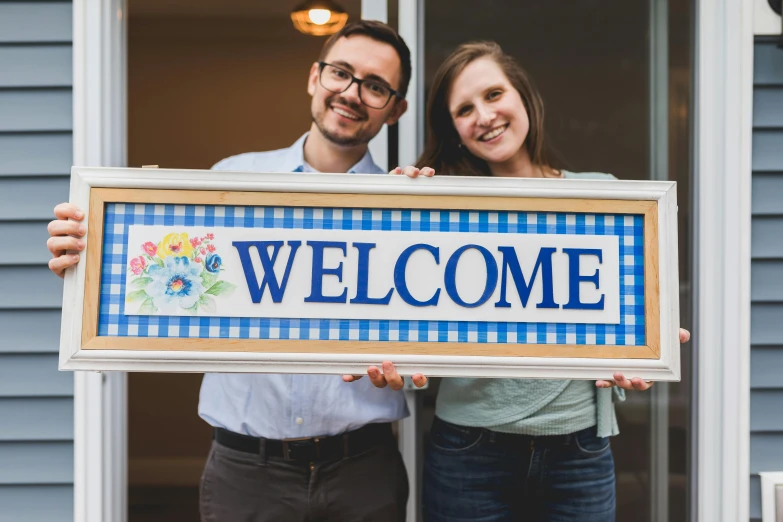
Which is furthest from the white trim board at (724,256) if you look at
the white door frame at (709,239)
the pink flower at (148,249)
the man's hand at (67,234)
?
the man's hand at (67,234)

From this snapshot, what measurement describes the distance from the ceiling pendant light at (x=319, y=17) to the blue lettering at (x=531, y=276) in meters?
1.18

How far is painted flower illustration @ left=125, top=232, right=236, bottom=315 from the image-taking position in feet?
3.96

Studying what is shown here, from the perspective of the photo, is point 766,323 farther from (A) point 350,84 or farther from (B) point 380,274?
(A) point 350,84

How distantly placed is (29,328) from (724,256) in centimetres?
172

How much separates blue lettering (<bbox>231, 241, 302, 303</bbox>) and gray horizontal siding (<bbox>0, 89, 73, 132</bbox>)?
74 centimetres

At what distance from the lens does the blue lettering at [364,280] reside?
1.21 meters

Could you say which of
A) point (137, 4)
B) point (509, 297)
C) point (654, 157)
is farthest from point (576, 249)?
point (137, 4)

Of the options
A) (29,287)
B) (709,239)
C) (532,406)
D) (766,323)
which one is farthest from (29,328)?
(766,323)

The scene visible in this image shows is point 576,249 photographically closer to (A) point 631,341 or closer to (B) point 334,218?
(A) point 631,341

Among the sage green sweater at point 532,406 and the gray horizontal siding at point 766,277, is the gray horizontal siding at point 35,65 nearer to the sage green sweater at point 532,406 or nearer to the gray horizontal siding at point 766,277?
the sage green sweater at point 532,406

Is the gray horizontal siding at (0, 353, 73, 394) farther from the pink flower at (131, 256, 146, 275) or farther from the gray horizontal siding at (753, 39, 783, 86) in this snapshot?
the gray horizontal siding at (753, 39, 783, 86)

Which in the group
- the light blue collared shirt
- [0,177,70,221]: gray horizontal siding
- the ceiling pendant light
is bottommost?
the light blue collared shirt

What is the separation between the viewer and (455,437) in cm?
138

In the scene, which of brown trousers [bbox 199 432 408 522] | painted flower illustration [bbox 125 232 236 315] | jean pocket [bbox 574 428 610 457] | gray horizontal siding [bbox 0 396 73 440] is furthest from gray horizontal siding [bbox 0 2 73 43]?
jean pocket [bbox 574 428 610 457]
